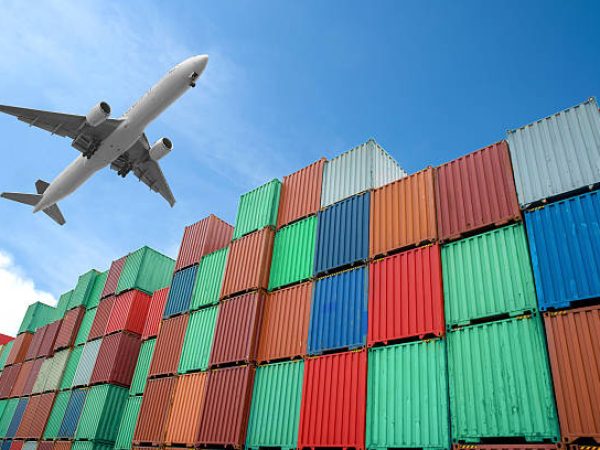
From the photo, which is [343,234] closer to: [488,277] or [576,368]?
[488,277]

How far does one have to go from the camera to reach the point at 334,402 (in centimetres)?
1384

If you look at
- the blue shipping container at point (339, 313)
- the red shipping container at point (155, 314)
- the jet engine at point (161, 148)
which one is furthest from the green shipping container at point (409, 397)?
the jet engine at point (161, 148)

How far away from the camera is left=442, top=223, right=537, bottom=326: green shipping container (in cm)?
1148

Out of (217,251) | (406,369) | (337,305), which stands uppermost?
(217,251)

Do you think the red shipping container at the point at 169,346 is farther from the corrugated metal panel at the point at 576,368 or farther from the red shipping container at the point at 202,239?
the corrugated metal panel at the point at 576,368

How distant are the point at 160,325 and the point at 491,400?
59.0ft

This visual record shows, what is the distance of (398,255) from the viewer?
48.1 ft

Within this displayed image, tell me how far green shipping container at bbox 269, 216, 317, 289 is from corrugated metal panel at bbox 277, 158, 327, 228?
0.50m

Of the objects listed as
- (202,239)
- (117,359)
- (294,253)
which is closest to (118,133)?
(202,239)

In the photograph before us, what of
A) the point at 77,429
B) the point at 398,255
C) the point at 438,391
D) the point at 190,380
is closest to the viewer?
the point at 438,391

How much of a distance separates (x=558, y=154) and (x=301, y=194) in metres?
10.6

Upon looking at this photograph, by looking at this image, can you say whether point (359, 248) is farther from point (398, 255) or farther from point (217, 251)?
point (217, 251)

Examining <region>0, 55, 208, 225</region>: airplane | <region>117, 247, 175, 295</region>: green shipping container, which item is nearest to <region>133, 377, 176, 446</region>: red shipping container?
<region>117, 247, 175, 295</region>: green shipping container

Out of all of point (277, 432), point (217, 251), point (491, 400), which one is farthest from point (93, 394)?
point (491, 400)
